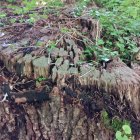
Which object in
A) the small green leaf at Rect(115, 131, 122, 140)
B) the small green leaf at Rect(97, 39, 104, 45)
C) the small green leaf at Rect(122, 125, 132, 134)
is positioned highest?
the small green leaf at Rect(97, 39, 104, 45)

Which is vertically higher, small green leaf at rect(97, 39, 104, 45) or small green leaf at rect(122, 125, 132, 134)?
small green leaf at rect(97, 39, 104, 45)

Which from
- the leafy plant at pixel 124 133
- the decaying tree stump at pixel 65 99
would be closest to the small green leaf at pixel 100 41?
the decaying tree stump at pixel 65 99

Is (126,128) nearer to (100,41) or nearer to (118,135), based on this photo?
(118,135)

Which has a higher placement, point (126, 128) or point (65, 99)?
point (65, 99)

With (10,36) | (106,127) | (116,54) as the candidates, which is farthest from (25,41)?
(106,127)

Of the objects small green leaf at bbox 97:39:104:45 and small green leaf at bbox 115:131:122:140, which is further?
small green leaf at bbox 97:39:104:45

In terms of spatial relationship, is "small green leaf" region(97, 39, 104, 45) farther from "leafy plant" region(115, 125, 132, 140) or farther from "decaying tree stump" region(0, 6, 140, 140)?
"leafy plant" region(115, 125, 132, 140)

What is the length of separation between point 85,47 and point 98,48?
13cm

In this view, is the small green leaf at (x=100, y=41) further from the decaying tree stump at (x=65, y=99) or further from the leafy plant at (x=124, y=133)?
the leafy plant at (x=124, y=133)

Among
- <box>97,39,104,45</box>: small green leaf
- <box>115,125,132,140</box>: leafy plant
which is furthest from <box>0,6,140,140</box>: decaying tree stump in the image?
<box>97,39,104,45</box>: small green leaf

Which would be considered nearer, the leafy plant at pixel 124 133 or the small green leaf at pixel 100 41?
the leafy plant at pixel 124 133

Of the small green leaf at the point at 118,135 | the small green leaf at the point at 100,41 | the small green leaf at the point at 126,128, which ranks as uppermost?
the small green leaf at the point at 100,41

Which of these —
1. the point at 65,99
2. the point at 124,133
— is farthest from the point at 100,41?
the point at 124,133

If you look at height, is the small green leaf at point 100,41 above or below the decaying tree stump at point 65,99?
above
